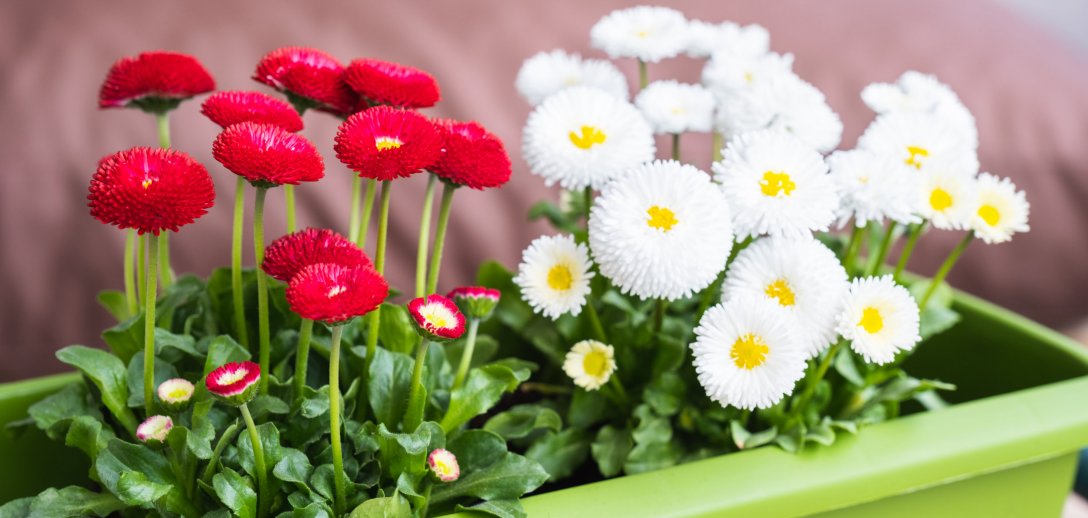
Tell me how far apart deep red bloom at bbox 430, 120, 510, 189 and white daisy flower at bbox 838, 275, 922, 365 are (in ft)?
0.63

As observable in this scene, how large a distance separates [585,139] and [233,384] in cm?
25

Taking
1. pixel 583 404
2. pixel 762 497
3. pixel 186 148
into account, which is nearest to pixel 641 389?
pixel 583 404

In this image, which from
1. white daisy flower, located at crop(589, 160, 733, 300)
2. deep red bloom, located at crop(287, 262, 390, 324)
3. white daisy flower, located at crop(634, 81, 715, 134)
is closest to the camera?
deep red bloom, located at crop(287, 262, 390, 324)

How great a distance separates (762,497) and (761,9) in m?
0.66

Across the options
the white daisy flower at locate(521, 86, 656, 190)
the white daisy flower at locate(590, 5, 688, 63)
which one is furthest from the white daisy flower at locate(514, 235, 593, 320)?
the white daisy flower at locate(590, 5, 688, 63)

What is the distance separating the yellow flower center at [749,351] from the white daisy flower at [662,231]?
0.11ft

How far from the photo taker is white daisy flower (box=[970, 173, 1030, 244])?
1.78 ft

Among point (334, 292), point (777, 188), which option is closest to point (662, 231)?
point (777, 188)

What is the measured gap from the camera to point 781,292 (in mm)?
492

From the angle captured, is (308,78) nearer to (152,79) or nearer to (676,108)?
(152,79)

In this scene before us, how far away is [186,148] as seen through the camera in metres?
0.71

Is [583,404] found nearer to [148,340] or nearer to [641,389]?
[641,389]

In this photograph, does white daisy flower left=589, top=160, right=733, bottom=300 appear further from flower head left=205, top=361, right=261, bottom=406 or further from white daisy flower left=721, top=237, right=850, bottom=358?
flower head left=205, top=361, right=261, bottom=406

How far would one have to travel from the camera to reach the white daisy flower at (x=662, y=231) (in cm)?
45
